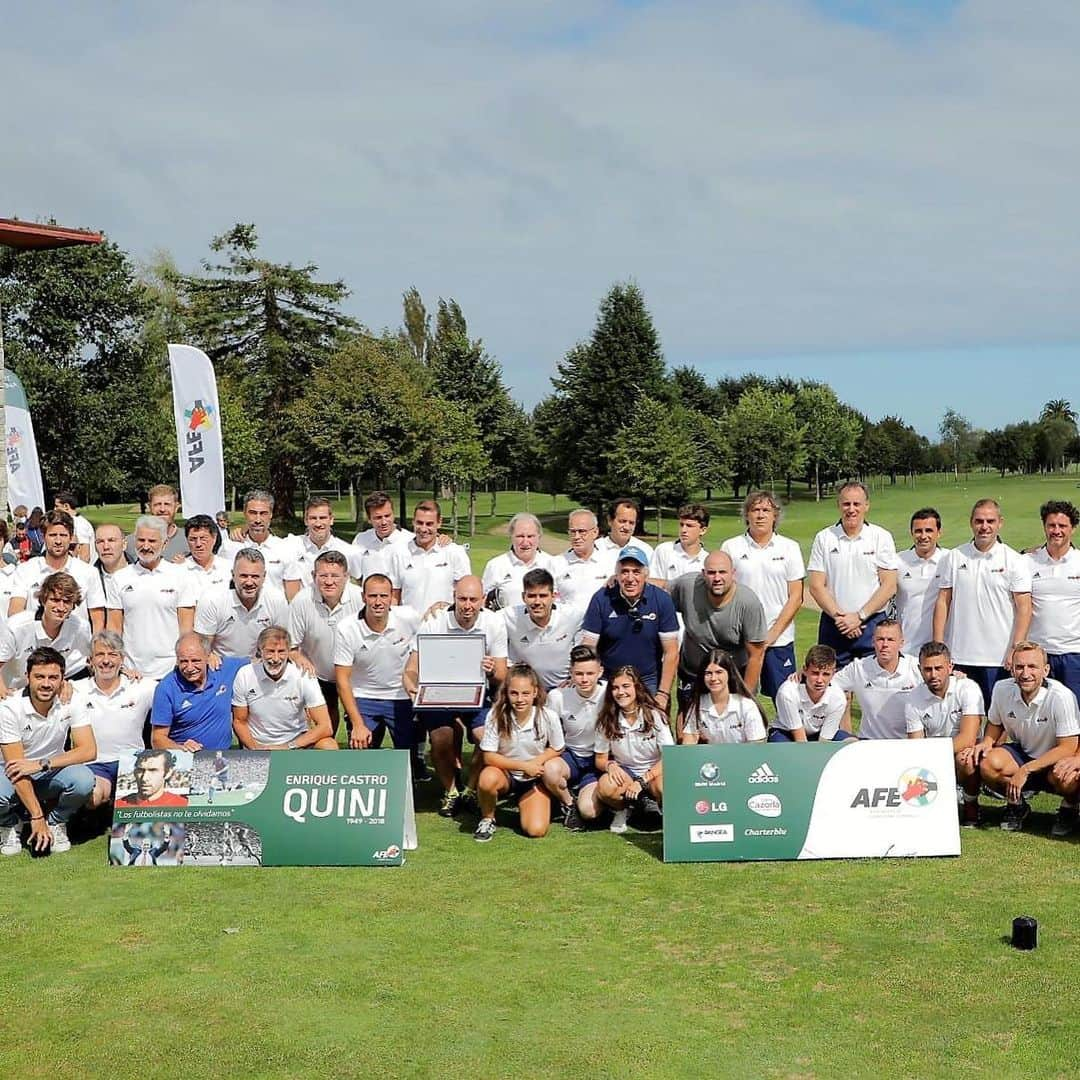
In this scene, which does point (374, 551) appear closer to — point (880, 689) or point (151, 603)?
point (151, 603)

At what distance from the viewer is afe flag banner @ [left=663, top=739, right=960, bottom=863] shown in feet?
25.4

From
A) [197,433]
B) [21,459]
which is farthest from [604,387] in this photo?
[197,433]

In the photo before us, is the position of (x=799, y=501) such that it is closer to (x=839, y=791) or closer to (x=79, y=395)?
(x=79, y=395)

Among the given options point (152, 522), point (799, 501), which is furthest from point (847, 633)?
point (799, 501)

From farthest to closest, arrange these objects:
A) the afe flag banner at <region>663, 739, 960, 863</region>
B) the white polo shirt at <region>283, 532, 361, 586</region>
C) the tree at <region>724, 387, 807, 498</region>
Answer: the tree at <region>724, 387, 807, 498</region>
the white polo shirt at <region>283, 532, 361, 586</region>
the afe flag banner at <region>663, 739, 960, 863</region>

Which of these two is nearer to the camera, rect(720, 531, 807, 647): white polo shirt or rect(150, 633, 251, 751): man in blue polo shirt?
rect(150, 633, 251, 751): man in blue polo shirt

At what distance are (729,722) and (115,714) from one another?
167 inches

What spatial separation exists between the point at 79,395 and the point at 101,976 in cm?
4221

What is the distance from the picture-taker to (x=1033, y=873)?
7.33m

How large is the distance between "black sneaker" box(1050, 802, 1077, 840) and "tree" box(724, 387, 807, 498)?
61571 mm

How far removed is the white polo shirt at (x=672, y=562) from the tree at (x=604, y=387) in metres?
47.8

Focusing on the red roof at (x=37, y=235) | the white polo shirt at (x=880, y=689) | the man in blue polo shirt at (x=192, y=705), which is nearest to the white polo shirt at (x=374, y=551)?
the man in blue polo shirt at (x=192, y=705)

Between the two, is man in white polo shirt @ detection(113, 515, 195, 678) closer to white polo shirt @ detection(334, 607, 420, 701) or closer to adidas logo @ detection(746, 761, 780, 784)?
white polo shirt @ detection(334, 607, 420, 701)

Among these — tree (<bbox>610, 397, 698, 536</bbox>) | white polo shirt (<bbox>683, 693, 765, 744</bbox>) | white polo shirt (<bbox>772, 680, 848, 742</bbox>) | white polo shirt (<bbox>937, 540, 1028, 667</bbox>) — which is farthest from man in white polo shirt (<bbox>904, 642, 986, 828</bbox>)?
tree (<bbox>610, 397, 698, 536</bbox>)
